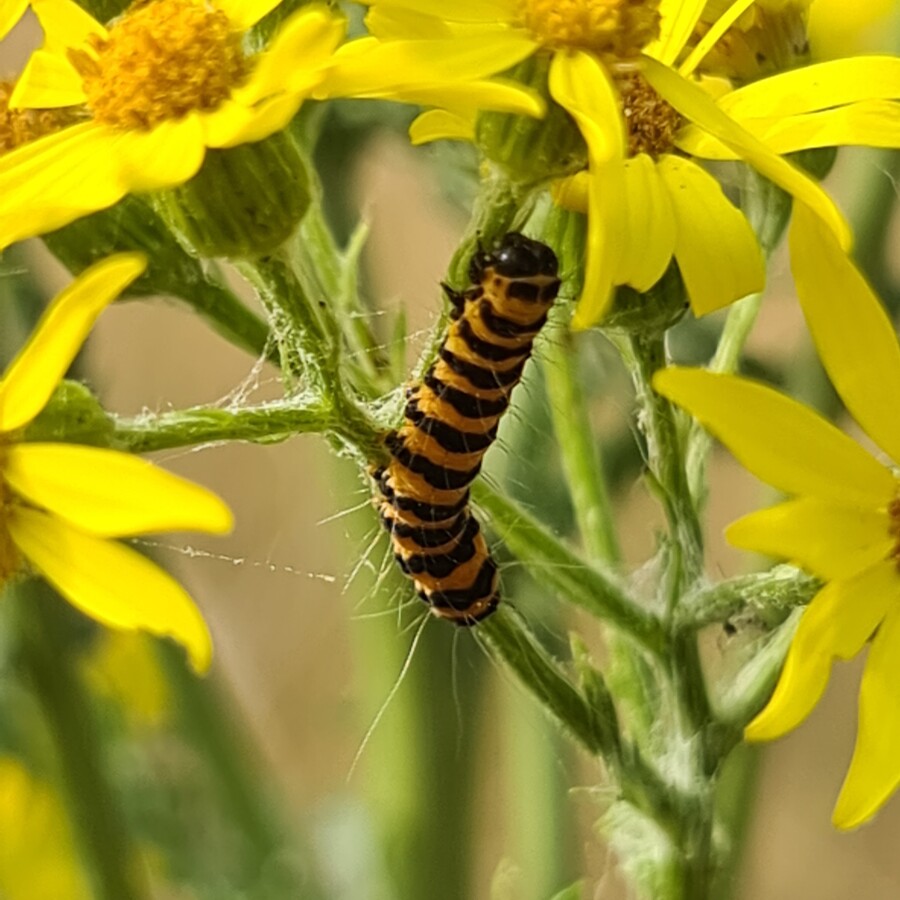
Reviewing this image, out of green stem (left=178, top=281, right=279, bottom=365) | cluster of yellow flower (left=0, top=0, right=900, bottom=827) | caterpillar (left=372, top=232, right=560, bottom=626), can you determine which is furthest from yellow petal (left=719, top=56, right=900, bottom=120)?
green stem (left=178, top=281, right=279, bottom=365)

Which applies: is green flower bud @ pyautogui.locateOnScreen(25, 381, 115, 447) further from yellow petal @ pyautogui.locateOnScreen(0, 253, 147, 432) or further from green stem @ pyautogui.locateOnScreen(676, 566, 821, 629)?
green stem @ pyautogui.locateOnScreen(676, 566, 821, 629)

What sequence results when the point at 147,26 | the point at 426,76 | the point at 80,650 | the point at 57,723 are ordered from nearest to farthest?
1. the point at 426,76
2. the point at 147,26
3. the point at 57,723
4. the point at 80,650

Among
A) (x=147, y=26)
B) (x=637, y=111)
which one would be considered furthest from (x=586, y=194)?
(x=147, y=26)

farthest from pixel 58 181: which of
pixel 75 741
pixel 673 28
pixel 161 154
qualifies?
pixel 75 741

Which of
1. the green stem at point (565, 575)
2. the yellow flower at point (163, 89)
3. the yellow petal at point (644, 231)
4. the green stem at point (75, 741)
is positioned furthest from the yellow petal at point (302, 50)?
the green stem at point (75, 741)

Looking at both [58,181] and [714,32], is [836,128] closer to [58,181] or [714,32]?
[714,32]

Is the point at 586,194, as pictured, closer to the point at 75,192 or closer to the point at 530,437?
the point at 75,192

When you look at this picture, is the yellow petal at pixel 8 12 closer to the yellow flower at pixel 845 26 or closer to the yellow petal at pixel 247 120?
the yellow petal at pixel 247 120
